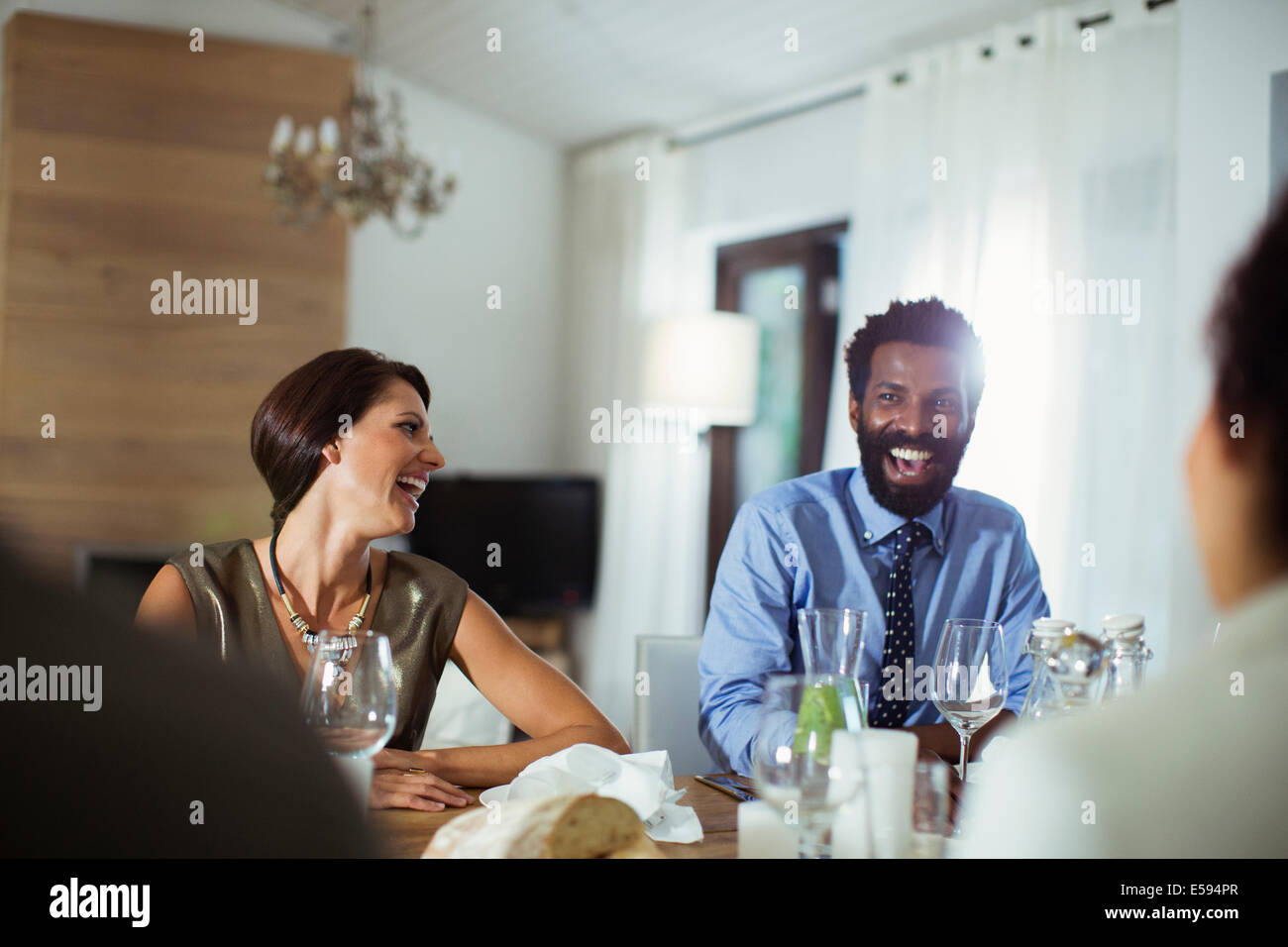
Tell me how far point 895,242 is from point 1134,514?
1.23m

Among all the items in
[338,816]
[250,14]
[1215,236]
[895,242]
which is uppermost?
[250,14]

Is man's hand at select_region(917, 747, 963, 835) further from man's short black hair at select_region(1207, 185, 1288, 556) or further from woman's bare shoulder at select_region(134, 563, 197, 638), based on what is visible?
woman's bare shoulder at select_region(134, 563, 197, 638)

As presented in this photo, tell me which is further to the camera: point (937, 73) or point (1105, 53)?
point (937, 73)

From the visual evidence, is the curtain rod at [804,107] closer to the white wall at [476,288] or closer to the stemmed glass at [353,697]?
the white wall at [476,288]

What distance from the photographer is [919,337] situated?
6.20 feet

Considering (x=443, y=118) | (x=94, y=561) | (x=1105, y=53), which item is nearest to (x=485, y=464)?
(x=443, y=118)

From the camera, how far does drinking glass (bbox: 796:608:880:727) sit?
3.70ft

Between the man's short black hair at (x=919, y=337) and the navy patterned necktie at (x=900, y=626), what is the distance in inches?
12.0

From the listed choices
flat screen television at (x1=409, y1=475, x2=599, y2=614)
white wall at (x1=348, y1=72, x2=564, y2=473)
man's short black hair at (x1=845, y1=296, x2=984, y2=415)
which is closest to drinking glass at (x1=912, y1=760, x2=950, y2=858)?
man's short black hair at (x1=845, y1=296, x2=984, y2=415)

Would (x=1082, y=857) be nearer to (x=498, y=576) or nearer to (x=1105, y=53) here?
(x=1105, y=53)

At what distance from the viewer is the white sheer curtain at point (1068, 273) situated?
2896mm

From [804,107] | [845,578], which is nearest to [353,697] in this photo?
[845,578]

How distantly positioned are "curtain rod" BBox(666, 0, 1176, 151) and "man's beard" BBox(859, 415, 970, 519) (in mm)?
1979

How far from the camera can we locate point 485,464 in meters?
4.61
